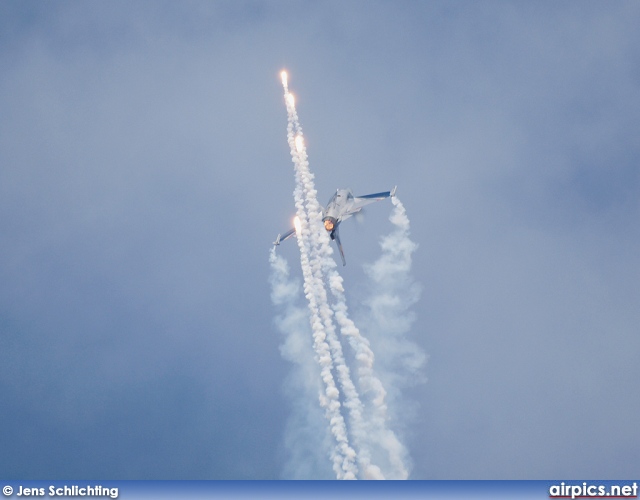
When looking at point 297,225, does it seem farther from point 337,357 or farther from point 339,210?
point 337,357

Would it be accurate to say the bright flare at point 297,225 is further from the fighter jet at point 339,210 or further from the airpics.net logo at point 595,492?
the airpics.net logo at point 595,492

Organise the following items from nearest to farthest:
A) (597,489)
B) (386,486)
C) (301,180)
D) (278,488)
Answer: (597,489) < (386,486) < (301,180) < (278,488)

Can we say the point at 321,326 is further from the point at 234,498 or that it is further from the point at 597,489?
the point at 597,489

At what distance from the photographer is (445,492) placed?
116438 mm

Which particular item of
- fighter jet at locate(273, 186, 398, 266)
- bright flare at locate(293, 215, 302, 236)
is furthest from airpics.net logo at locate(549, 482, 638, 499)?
bright flare at locate(293, 215, 302, 236)

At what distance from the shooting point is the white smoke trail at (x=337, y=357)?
98.4 metres

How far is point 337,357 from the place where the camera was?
10475 centimetres

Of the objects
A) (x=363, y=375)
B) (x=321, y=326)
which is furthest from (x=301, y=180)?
(x=363, y=375)

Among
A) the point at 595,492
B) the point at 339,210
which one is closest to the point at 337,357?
the point at 339,210

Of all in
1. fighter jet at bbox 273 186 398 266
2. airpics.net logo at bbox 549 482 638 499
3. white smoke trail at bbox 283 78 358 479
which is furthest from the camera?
fighter jet at bbox 273 186 398 266

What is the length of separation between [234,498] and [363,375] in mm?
35435

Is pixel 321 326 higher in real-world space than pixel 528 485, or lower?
higher

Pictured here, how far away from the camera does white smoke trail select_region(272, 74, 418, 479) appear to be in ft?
323

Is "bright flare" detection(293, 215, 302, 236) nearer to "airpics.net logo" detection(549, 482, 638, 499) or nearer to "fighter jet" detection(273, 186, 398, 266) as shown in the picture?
"fighter jet" detection(273, 186, 398, 266)
